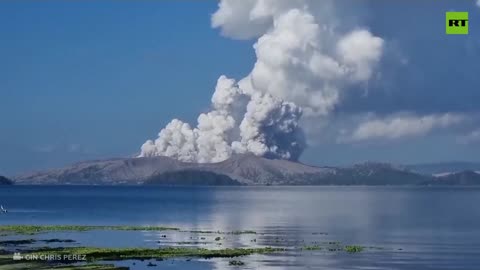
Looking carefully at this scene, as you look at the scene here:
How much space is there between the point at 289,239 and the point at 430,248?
21.2 meters

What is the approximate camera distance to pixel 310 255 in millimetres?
97000

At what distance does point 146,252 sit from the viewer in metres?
94.1

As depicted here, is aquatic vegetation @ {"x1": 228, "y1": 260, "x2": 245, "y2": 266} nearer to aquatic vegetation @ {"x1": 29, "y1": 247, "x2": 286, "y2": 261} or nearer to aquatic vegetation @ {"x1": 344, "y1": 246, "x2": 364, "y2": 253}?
aquatic vegetation @ {"x1": 29, "y1": 247, "x2": 286, "y2": 261}

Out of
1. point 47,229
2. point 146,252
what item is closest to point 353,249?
point 146,252

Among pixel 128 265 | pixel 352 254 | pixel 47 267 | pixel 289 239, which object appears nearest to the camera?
pixel 47 267

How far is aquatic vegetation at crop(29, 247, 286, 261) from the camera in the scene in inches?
3508

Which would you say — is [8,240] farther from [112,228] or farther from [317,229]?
[317,229]

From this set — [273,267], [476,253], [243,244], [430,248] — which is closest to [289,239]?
[243,244]

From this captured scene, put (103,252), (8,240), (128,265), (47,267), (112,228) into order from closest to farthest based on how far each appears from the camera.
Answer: (47,267)
(128,265)
(103,252)
(8,240)
(112,228)

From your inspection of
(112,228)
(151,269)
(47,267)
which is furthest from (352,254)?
(112,228)

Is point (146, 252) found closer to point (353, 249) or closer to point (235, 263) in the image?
point (235, 263)

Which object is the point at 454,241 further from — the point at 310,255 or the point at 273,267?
the point at 273,267

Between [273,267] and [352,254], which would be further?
[352,254]

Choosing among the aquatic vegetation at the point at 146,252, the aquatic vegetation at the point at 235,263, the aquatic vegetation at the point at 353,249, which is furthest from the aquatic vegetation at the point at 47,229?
the aquatic vegetation at the point at 235,263
